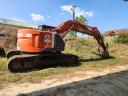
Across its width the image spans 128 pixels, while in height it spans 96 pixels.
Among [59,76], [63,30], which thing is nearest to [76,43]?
[63,30]

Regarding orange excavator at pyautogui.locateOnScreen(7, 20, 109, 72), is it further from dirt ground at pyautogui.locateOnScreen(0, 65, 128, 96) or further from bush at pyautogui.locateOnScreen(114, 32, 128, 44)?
bush at pyautogui.locateOnScreen(114, 32, 128, 44)

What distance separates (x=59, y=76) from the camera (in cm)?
1192

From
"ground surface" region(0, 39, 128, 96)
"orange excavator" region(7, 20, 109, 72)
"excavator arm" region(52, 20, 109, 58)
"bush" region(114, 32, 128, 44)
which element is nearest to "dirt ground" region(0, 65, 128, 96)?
"ground surface" region(0, 39, 128, 96)

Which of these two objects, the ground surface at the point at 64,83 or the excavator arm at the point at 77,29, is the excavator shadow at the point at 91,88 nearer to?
the ground surface at the point at 64,83

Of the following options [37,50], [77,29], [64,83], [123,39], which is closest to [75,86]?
[64,83]

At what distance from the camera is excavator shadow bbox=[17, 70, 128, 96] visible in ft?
29.7

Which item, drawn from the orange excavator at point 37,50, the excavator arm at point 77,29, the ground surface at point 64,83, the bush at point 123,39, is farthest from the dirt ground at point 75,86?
the bush at point 123,39

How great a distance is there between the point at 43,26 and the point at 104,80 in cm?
534

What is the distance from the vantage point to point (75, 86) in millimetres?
9992

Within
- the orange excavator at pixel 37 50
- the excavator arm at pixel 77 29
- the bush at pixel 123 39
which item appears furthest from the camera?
the bush at pixel 123 39

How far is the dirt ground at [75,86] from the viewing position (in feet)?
30.0

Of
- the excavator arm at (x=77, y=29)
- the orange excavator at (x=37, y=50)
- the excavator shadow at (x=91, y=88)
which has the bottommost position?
the excavator shadow at (x=91, y=88)

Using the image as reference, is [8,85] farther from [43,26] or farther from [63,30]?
[63,30]

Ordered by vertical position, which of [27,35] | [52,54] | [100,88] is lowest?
[100,88]
